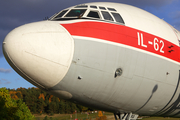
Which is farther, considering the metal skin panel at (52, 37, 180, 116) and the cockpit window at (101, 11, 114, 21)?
the cockpit window at (101, 11, 114, 21)

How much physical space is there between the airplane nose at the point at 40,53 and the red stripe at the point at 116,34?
74 centimetres

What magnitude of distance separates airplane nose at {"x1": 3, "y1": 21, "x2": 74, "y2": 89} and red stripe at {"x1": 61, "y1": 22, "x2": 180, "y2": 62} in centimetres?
74

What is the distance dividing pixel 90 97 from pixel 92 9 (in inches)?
159

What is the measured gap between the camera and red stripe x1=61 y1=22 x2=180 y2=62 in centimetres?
814

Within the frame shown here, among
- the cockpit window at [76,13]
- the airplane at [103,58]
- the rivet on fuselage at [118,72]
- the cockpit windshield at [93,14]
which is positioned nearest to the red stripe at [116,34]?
the airplane at [103,58]

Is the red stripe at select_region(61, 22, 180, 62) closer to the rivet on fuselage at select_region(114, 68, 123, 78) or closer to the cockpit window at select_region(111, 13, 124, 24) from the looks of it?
the cockpit window at select_region(111, 13, 124, 24)

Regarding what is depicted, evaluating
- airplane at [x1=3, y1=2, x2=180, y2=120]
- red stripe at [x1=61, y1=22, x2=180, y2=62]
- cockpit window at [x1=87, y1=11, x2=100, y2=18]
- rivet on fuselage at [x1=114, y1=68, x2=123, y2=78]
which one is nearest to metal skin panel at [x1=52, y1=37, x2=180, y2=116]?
airplane at [x1=3, y1=2, x2=180, y2=120]

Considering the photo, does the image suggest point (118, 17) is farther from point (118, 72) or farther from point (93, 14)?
point (118, 72)

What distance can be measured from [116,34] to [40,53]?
11.0 feet

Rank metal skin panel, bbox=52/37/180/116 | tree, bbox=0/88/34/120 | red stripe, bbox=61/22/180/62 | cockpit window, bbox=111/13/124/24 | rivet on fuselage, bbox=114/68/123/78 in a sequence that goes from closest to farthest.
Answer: metal skin panel, bbox=52/37/180/116, red stripe, bbox=61/22/180/62, rivet on fuselage, bbox=114/68/123/78, cockpit window, bbox=111/13/124/24, tree, bbox=0/88/34/120

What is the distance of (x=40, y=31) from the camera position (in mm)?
7508

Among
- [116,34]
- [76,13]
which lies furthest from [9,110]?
[116,34]

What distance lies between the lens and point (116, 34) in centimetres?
859

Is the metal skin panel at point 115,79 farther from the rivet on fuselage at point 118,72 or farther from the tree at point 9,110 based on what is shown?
the tree at point 9,110
